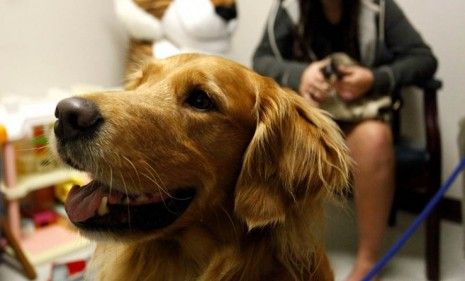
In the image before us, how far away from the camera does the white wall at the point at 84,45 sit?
7.27ft

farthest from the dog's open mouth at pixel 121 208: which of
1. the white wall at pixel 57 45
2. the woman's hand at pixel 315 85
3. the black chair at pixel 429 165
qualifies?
the white wall at pixel 57 45

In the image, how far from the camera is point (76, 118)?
827 millimetres

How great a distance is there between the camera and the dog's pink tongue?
942mm

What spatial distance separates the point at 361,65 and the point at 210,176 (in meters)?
1.13

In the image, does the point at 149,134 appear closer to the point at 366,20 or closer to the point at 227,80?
the point at 227,80

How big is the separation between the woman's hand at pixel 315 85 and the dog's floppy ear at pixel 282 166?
2.52 ft

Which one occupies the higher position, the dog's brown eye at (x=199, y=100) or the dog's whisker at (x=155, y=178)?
the dog's brown eye at (x=199, y=100)

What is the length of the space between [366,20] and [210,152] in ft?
3.93

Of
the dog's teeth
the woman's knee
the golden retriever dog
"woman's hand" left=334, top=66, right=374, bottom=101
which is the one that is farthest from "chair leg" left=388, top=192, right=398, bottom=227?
the dog's teeth

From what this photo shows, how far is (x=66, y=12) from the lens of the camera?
8.05 ft

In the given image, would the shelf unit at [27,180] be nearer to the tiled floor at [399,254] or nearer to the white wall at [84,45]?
the tiled floor at [399,254]

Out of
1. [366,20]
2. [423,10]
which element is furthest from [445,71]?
[366,20]

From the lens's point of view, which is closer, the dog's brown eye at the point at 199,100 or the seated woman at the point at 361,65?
the dog's brown eye at the point at 199,100

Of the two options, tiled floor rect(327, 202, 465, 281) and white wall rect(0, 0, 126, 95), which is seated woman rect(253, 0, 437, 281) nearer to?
tiled floor rect(327, 202, 465, 281)
